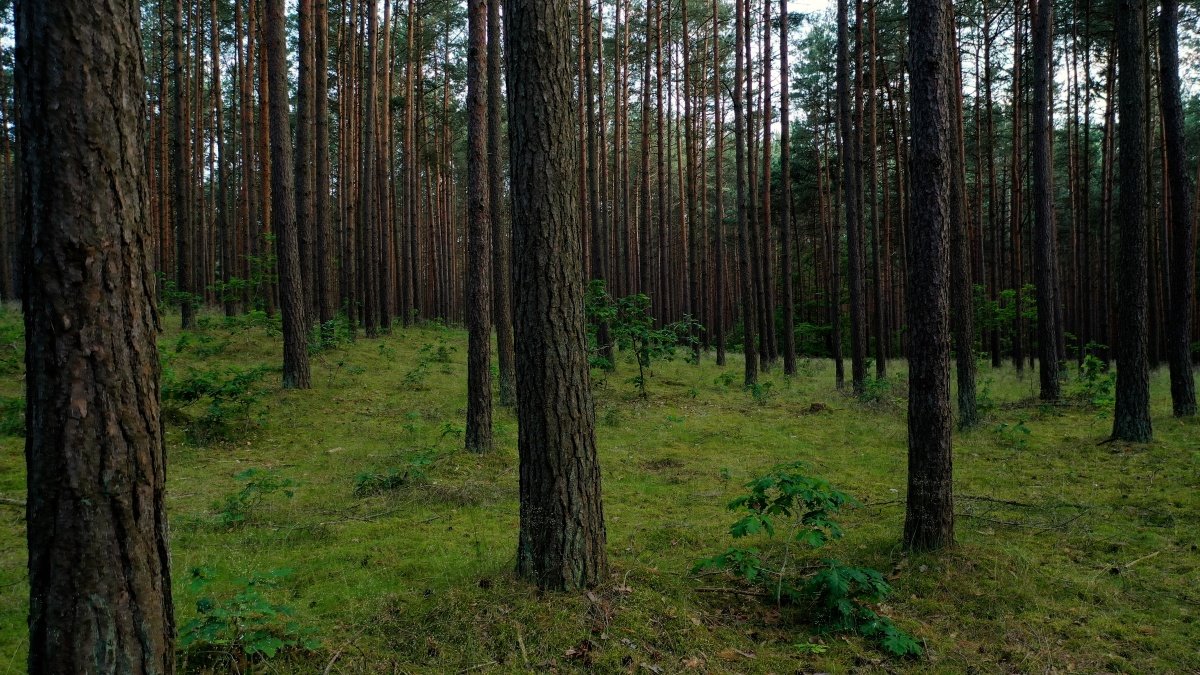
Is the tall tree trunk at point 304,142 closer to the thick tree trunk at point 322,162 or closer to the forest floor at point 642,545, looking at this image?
the thick tree trunk at point 322,162

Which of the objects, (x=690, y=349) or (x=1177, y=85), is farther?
(x=690, y=349)

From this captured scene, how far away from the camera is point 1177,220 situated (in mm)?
9664

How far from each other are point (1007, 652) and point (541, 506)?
278 cm

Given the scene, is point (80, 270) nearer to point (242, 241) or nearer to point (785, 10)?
point (785, 10)

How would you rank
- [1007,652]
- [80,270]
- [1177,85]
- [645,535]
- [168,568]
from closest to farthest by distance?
[80,270], [168,568], [1007,652], [645,535], [1177,85]

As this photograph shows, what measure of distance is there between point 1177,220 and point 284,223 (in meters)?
14.7

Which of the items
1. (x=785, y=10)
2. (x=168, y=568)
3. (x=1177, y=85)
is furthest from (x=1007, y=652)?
(x=785, y=10)

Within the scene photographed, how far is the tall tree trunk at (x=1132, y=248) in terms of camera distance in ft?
27.5

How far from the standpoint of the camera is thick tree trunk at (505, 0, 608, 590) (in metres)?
3.71

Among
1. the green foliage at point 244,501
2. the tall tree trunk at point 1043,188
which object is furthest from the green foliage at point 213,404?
the tall tree trunk at point 1043,188

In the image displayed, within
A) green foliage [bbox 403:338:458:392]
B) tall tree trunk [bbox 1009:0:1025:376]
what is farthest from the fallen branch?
tall tree trunk [bbox 1009:0:1025:376]

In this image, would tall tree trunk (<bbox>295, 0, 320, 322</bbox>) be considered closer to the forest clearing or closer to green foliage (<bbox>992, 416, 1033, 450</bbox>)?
the forest clearing

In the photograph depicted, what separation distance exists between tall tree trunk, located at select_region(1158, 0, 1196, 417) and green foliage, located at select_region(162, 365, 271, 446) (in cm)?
Result: 1409

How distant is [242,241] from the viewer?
24641mm
